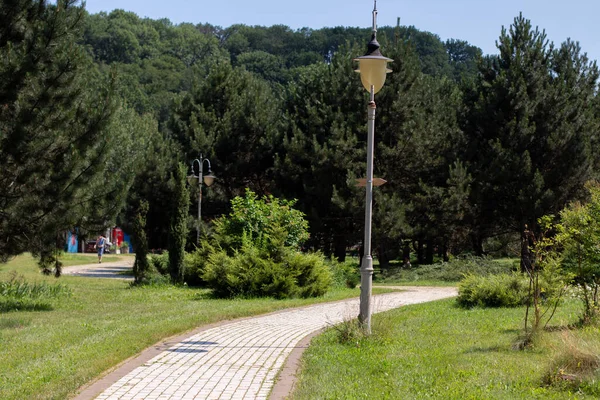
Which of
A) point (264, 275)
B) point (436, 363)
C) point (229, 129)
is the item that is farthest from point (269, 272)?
point (229, 129)

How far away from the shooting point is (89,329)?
40.2 ft

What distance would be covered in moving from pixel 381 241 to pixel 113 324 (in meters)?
21.4

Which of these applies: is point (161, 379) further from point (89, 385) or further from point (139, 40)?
point (139, 40)

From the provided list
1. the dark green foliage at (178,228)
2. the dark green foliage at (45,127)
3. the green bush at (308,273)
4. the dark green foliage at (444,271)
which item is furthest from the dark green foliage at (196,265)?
the dark green foliage at (444,271)

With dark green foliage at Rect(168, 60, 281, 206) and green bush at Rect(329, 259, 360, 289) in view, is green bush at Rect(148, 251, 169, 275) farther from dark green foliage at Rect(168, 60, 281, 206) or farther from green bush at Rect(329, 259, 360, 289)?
green bush at Rect(329, 259, 360, 289)

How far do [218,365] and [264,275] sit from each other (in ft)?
33.9

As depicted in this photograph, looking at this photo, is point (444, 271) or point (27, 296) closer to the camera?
point (27, 296)

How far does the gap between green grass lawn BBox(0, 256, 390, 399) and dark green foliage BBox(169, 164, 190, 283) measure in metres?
2.72

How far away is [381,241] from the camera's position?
108ft

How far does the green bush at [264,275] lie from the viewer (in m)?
19.4

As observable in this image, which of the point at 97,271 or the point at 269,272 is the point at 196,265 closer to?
the point at 269,272

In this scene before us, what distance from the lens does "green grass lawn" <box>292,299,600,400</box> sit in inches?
288

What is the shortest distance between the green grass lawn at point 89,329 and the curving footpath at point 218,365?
0.33 metres

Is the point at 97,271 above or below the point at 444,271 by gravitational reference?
below
